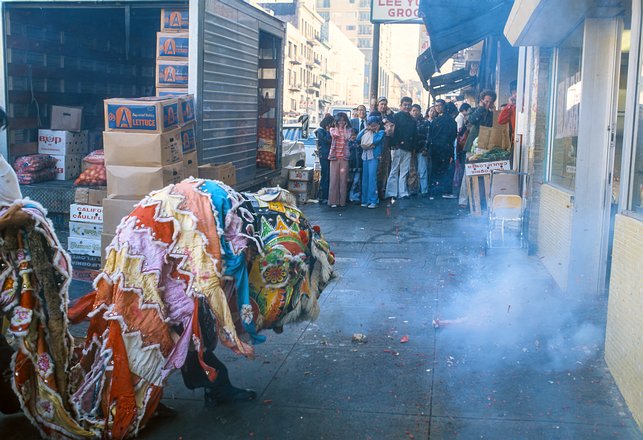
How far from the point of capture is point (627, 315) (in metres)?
4.40

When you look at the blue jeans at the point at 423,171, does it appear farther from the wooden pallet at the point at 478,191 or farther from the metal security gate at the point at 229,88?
the metal security gate at the point at 229,88

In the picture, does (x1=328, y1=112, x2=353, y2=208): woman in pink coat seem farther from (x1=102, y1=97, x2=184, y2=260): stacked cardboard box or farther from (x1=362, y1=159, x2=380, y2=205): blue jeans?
(x1=102, y1=97, x2=184, y2=260): stacked cardboard box

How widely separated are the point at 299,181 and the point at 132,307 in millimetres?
10183

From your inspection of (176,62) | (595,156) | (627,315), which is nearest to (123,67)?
(176,62)

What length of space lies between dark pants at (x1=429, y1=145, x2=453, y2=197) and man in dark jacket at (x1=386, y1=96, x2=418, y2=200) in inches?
21.6

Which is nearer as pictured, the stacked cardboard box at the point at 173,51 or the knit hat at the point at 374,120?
the stacked cardboard box at the point at 173,51

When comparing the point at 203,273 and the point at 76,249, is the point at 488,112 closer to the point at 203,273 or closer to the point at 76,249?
the point at 76,249

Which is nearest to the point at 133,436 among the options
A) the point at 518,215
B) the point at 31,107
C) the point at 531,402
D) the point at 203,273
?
the point at 203,273

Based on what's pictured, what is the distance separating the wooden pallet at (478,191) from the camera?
37.4 feet

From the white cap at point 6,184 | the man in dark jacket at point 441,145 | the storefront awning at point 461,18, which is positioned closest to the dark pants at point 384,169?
the man in dark jacket at point 441,145

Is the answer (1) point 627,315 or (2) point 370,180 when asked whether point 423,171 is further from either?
(1) point 627,315

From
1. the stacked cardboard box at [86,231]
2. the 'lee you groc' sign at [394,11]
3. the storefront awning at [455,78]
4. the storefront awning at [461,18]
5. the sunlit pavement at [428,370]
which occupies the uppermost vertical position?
the 'lee you groc' sign at [394,11]

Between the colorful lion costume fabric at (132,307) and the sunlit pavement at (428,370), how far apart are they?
1.39ft

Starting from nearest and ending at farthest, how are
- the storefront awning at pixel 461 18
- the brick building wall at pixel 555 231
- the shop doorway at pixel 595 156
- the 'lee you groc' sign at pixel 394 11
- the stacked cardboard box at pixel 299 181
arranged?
the shop doorway at pixel 595 156
the brick building wall at pixel 555 231
the storefront awning at pixel 461 18
the stacked cardboard box at pixel 299 181
the 'lee you groc' sign at pixel 394 11
